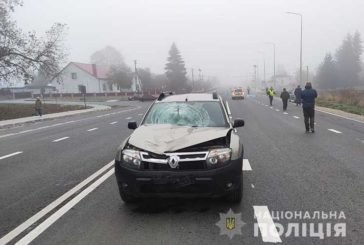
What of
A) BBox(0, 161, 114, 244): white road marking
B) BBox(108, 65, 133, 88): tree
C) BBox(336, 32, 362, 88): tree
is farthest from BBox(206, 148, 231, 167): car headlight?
BBox(336, 32, 362, 88): tree

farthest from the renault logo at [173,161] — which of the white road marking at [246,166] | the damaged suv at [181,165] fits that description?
the white road marking at [246,166]

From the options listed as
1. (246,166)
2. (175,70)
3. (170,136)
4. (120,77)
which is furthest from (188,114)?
(175,70)

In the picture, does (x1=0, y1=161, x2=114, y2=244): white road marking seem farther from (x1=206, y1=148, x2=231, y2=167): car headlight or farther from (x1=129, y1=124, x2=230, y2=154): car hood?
(x1=206, y1=148, x2=231, y2=167): car headlight

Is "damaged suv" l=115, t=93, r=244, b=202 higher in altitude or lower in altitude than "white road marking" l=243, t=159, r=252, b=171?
higher

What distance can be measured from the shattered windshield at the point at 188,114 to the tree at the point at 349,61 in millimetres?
96532

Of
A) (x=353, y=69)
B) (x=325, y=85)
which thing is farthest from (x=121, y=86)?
(x=353, y=69)

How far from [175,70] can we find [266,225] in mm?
109013

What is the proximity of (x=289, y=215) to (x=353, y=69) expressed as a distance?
10208cm

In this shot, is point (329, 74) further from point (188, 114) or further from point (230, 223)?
point (230, 223)

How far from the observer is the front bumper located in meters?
5.41

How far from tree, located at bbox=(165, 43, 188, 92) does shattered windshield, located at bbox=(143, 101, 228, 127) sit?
101604 millimetres

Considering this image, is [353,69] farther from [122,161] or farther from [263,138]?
[122,161]

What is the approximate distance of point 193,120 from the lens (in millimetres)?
7105

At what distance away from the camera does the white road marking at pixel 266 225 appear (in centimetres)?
Result: 475
